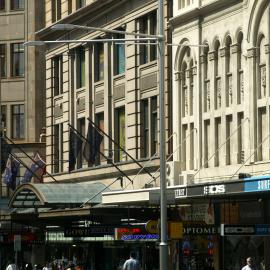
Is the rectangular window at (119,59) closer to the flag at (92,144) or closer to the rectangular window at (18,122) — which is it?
the flag at (92,144)

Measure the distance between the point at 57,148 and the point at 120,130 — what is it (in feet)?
31.3

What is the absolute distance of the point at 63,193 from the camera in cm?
5216

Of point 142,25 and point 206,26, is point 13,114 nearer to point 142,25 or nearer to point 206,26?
point 142,25

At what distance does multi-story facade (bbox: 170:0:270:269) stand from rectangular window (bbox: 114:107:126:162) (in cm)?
684

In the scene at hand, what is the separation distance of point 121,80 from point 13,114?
73.9 feet

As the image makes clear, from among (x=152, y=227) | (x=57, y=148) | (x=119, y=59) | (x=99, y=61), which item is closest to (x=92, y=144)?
(x=119, y=59)

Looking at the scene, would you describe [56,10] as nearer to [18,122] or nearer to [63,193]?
[18,122]

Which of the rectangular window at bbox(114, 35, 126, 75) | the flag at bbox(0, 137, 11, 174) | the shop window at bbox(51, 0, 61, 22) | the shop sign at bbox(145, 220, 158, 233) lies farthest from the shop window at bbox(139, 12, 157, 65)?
the shop sign at bbox(145, 220, 158, 233)

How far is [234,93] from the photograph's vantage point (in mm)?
42969

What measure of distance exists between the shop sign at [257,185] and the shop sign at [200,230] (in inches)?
237

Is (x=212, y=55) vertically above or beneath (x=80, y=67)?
beneath

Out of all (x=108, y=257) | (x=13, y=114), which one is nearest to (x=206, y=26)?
(x=108, y=257)

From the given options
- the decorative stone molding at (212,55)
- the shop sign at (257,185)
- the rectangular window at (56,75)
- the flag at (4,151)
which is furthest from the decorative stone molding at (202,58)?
the flag at (4,151)

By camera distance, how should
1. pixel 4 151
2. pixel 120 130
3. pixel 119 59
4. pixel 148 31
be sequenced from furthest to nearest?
pixel 4 151, pixel 119 59, pixel 120 130, pixel 148 31
